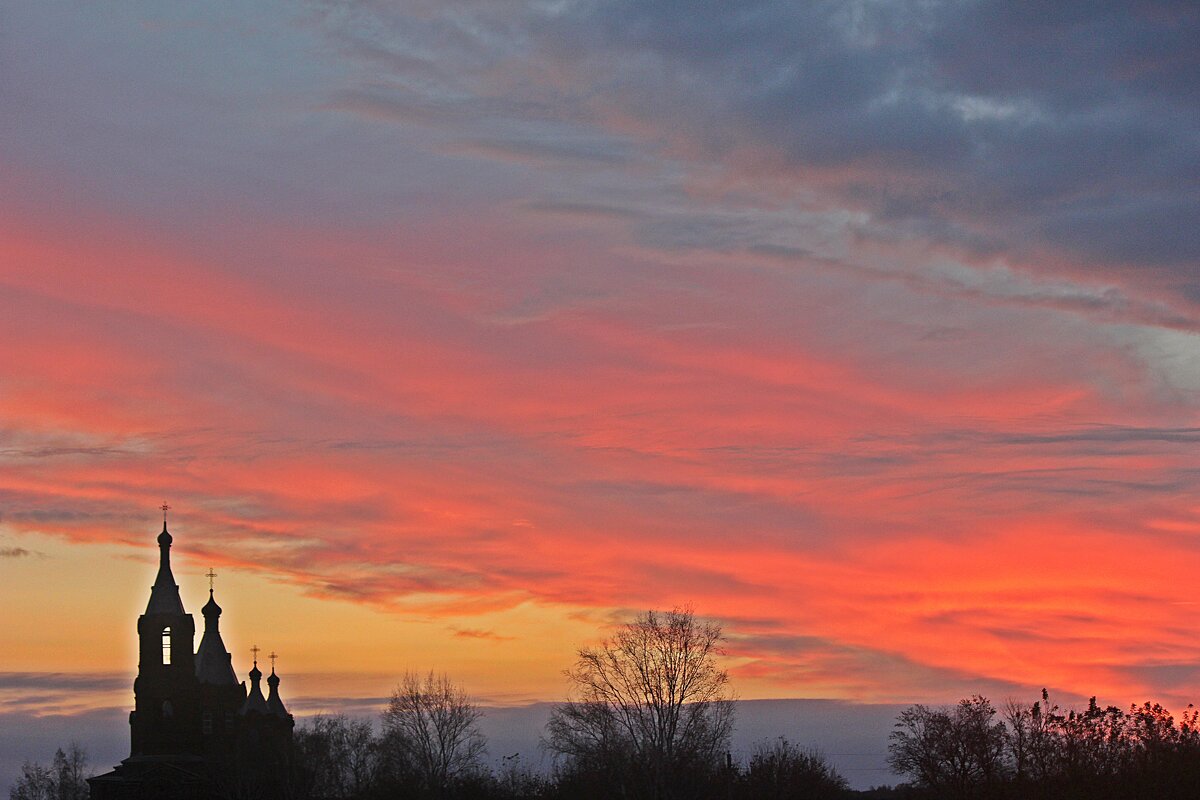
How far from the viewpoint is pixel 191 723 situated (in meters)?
110

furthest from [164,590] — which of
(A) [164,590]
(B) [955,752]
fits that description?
(B) [955,752]

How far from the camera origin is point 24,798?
162875mm

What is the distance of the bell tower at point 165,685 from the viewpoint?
109m

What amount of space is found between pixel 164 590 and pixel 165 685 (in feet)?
23.6

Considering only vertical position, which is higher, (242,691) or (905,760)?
(242,691)

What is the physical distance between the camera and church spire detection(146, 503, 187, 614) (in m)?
112

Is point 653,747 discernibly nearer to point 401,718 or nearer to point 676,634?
point 676,634

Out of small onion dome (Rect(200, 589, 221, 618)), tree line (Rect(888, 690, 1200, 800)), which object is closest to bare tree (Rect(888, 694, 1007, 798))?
tree line (Rect(888, 690, 1200, 800))

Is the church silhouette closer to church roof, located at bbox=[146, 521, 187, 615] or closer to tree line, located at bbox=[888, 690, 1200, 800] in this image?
church roof, located at bbox=[146, 521, 187, 615]

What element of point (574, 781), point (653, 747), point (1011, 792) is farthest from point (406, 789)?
point (1011, 792)

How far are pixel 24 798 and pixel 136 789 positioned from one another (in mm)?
67300

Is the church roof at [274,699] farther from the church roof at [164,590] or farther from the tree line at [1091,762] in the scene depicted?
the tree line at [1091,762]

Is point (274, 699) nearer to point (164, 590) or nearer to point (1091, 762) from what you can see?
point (164, 590)

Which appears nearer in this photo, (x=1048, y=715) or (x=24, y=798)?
(x=1048, y=715)
